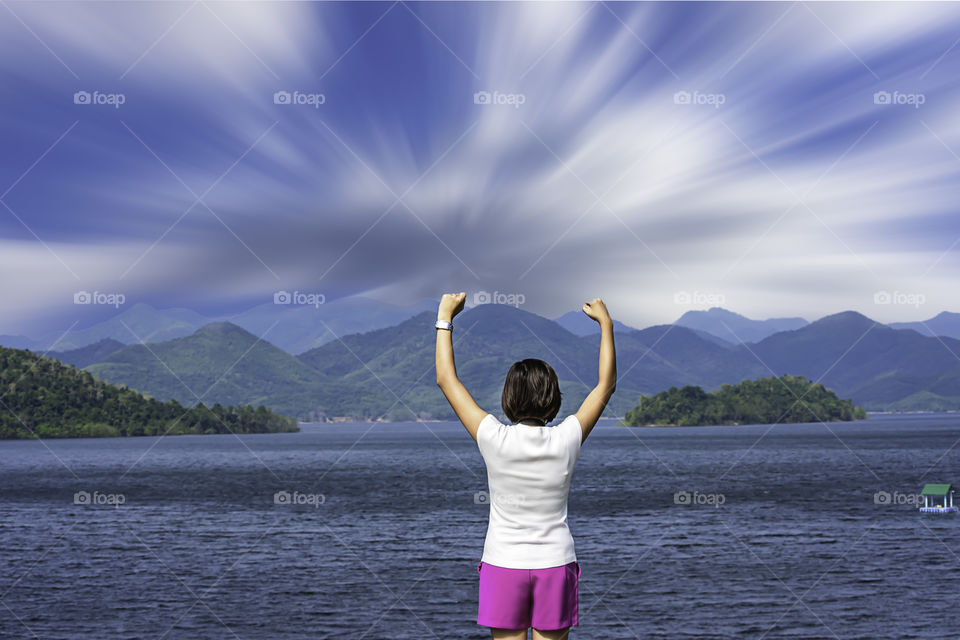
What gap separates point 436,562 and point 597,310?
40783 mm

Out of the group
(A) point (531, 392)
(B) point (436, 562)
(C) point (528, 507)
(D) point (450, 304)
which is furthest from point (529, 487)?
(B) point (436, 562)

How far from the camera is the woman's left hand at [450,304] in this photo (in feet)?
18.6

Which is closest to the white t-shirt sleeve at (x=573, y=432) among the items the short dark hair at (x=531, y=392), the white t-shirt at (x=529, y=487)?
the white t-shirt at (x=529, y=487)

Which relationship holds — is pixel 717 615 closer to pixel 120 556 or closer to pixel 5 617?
pixel 5 617

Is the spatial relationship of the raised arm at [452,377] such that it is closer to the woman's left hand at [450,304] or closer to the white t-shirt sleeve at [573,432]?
the woman's left hand at [450,304]

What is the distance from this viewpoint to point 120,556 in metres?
48.4

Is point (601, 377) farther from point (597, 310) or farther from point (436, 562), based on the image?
point (436, 562)

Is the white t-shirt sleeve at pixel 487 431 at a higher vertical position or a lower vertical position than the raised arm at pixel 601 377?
lower

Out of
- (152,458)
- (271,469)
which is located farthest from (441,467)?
(152,458)

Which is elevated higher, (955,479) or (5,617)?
(955,479)

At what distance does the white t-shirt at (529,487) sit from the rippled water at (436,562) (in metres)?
26.1

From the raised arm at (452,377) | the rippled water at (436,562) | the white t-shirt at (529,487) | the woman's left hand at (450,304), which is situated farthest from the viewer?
the rippled water at (436,562)

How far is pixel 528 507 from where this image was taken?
528 centimetres

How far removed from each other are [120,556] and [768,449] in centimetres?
15266
